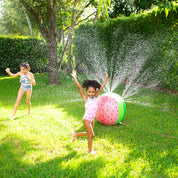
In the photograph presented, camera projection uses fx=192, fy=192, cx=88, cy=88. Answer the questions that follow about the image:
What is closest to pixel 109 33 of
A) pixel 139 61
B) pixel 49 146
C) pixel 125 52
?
pixel 125 52

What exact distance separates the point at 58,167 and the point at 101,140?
1.11m

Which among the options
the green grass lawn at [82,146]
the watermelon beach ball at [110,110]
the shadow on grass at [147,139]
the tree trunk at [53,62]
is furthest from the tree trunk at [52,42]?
the watermelon beach ball at [110,110]

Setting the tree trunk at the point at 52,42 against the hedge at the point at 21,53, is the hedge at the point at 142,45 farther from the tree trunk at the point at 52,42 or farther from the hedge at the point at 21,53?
the hedge at the point at 21,53

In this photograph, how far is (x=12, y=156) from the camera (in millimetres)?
2865

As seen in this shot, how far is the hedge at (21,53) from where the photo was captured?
1291 cm

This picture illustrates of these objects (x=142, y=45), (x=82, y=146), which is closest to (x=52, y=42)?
(x=142, y=45)

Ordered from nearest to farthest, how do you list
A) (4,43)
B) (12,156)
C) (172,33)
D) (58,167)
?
(58,167) < (12,156) < (172,33) < (4,43)

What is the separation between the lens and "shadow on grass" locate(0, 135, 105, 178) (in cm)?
246

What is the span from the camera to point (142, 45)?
8.55 meters

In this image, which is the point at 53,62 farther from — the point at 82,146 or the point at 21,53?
the point at 82,146

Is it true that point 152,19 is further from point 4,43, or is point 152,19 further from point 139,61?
point 4,43

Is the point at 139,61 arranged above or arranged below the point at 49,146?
above

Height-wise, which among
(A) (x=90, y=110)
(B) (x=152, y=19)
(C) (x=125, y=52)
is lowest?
(A) (x=90, y=110)

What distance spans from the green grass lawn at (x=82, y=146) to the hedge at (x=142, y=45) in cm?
242
